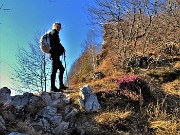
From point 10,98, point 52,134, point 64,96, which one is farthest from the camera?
point 64,96

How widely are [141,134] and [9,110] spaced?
3423mm

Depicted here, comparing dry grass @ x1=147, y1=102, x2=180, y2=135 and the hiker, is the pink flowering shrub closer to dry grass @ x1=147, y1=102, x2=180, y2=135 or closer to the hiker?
dry grass @ x1=147, y1=102, x2=180, y2=135

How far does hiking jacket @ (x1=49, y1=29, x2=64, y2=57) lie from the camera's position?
1285cm

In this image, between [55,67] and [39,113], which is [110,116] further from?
[55,67]

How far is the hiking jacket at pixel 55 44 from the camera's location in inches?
506

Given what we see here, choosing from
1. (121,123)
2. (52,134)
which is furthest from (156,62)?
(52,134)

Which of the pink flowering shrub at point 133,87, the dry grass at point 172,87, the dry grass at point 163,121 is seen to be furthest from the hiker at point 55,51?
the dry grass at point 172,87

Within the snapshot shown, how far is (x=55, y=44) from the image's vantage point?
12945 millimetres

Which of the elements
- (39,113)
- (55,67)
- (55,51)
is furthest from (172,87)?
(39,113)

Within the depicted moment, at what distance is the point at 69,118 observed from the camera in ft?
34.9

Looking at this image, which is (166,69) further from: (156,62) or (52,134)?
(52,134)

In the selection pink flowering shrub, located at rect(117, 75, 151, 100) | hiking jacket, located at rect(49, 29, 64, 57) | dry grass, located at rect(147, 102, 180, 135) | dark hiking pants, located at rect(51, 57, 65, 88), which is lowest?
dry grass, located at rect(147, 102, 180, 135)

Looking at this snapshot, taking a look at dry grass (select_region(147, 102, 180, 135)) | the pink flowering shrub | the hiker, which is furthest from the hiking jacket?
dry grass (select_region(147, 102, 180, 135))

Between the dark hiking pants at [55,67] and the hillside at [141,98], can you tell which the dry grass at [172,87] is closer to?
the hillside at [141,98]
